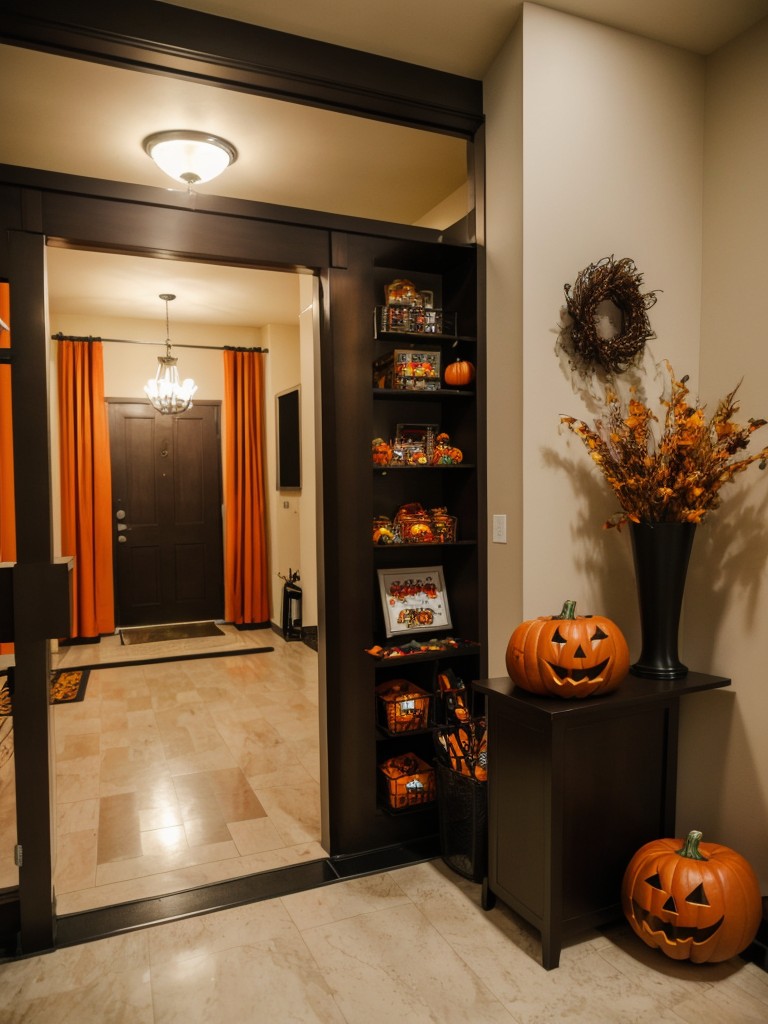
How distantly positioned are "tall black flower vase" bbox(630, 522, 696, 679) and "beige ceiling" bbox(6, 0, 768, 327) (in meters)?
1.90

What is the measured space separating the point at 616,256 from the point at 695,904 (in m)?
2.22

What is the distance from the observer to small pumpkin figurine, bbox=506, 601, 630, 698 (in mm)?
2109

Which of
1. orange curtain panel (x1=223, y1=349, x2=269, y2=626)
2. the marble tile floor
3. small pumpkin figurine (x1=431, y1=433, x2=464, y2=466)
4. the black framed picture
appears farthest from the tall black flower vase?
orange curtain panel (x1=223, y1=349, x2=269, y2=626)

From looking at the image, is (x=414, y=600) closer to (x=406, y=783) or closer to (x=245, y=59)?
(x=406, y=783)

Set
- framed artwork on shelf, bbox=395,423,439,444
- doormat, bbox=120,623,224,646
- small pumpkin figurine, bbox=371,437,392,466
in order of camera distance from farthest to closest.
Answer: doormat, bbox=120,623,224,646
framed artwork on shelf, bbox=395,423,439,444
small pumpkin figurine, bbox=371,437,392,466

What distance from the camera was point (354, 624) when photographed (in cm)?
275

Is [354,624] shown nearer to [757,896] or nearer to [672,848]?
[672,848]

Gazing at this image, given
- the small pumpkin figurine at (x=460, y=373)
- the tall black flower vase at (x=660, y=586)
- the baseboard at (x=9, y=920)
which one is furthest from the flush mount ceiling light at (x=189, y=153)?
the baseboard at (x=9, y=920)

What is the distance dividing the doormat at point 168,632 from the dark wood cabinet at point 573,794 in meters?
4.89

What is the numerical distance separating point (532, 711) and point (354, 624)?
87 cm

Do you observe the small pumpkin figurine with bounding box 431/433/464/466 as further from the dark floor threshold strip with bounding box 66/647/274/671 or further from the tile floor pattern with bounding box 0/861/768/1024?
the dark floor threshold strip with bounding box 66/647/274/671

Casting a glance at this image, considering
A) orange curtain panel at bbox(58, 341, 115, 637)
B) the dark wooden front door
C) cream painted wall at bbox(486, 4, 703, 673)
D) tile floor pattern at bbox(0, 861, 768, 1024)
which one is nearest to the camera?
tile floor pattern at bbox(0, 861, 768, 1024)

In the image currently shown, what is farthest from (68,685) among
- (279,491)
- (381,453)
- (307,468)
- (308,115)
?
(308,115)

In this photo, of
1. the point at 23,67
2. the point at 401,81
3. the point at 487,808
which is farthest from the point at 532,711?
the point at 23,67
